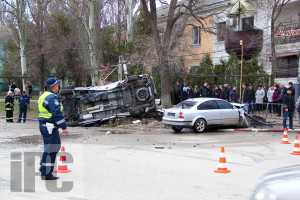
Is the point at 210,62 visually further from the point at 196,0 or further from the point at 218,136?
the point at 218,136

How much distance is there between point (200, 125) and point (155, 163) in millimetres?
8730

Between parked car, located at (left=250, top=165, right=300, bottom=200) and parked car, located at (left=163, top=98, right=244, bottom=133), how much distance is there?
52.5ft

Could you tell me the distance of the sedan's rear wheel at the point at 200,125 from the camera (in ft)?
67.2

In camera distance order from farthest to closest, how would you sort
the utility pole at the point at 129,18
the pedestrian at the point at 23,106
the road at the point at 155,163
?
1. the utility pole at the point at 129,18
2. the pedestrian at the point at 23,106
3. the road at the point at 155,163

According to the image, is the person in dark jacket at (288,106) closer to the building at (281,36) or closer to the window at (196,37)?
the building at (281,36)

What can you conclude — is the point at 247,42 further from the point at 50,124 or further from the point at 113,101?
the point at 50,124

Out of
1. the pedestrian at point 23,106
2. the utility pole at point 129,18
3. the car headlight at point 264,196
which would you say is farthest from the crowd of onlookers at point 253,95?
the car headlight at point 264,196

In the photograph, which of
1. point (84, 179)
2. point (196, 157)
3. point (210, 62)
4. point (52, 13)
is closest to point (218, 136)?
point (196, 157)

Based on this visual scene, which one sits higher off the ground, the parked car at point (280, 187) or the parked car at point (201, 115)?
the parked car at point (280, 187)

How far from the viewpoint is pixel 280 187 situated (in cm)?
382

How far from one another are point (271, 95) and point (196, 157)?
12969mm

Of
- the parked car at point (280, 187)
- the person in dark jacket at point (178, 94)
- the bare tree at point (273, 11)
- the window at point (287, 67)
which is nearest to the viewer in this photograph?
the parked car at point (280, 187)

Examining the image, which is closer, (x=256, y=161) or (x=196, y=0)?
(x=256, y=161)

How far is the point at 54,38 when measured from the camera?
52.6 meters
